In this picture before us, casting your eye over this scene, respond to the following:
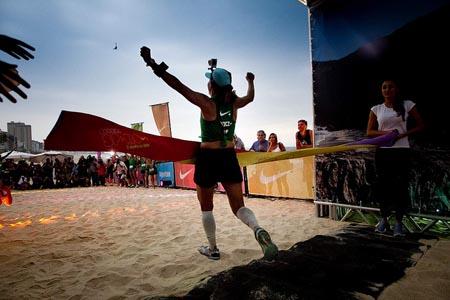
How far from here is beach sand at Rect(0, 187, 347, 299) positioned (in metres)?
2.61

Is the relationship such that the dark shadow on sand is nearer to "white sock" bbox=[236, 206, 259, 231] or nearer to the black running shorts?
"white sock" bbox=[236, 206, 259, 231]

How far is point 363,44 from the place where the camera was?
462 cm

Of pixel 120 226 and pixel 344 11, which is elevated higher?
pixel 344 11

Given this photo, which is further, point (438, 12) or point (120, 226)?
point (120, 226)

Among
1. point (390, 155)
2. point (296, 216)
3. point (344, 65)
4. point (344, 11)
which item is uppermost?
point (344, 11)

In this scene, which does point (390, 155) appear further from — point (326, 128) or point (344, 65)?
point (344, 65)

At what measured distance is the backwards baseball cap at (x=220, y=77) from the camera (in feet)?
9.30

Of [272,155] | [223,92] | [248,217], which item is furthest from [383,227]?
[223,92]

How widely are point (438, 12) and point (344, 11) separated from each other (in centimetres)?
144

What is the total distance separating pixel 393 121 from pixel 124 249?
4.15 m

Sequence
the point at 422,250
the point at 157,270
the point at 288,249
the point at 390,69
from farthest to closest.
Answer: the point at 390,69 → the point at 288,249 → the point at 422,250 → the point at 157,270

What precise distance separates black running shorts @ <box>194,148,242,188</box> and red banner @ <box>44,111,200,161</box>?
36 cm

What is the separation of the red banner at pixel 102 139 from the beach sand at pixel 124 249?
4.14 feet

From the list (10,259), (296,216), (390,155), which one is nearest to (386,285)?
(390,155)
